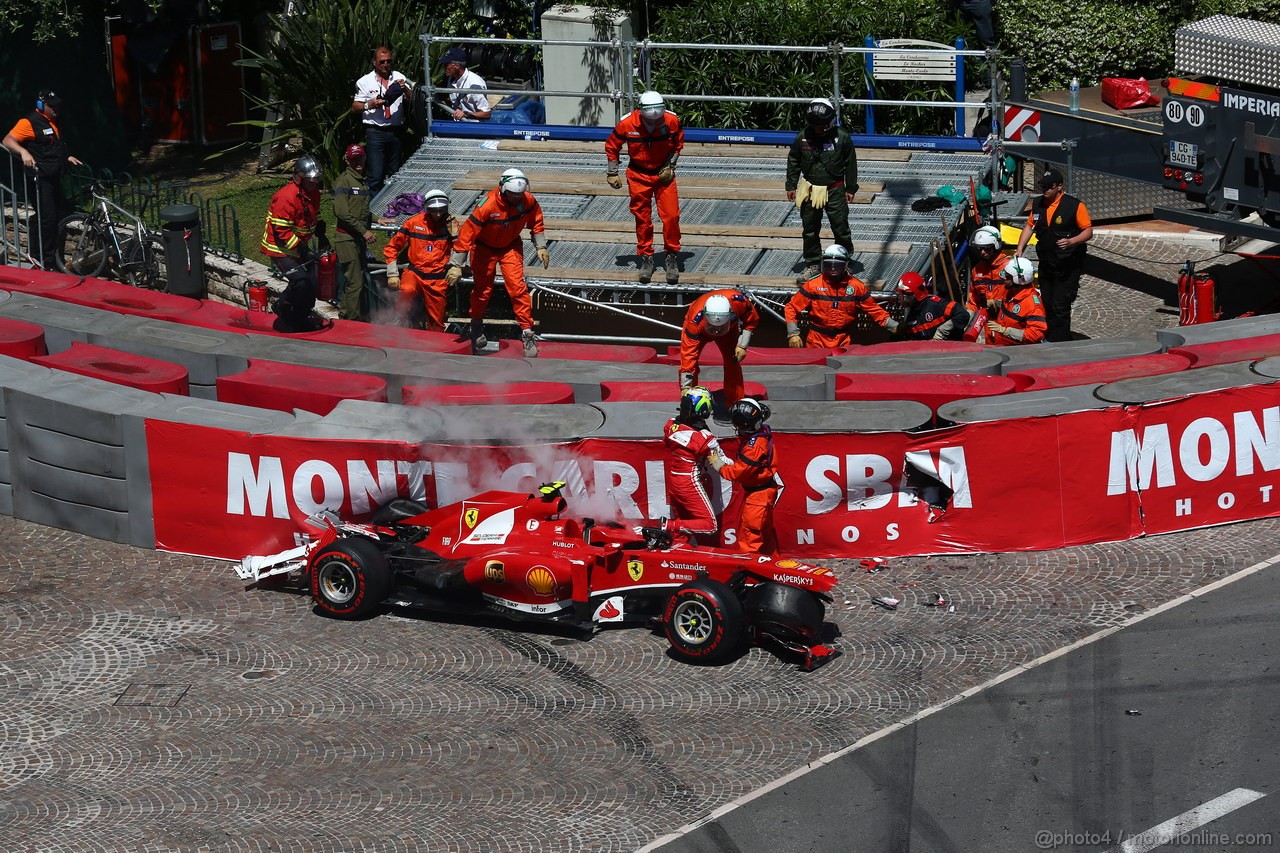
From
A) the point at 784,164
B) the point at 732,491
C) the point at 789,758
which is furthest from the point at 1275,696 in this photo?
the point at 784,164

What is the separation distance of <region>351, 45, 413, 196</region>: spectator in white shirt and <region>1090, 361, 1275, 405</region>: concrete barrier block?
996 centimetres

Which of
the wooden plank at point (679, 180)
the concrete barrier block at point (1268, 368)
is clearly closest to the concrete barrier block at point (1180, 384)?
the concrete barrier block at point (1268, 368)

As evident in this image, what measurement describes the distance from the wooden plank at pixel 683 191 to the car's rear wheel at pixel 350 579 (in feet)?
27.1

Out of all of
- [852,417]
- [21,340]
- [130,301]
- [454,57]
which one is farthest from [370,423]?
[454,57]

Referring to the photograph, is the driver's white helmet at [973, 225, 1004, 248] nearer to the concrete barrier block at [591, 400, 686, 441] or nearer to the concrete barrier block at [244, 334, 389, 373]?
the concrete barrier block at [591, 400, 686, 441]

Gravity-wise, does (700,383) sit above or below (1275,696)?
above

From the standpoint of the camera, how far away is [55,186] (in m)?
18.9

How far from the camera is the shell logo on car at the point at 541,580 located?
11273mm

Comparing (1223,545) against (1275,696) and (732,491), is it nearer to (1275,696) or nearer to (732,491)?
(1275,696)

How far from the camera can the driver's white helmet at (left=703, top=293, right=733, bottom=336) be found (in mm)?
12977

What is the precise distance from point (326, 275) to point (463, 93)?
448cm

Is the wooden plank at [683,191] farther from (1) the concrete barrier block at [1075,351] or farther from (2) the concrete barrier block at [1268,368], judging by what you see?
(2) the concrete barrier block at [1268,368]

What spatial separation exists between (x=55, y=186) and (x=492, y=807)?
12269mm

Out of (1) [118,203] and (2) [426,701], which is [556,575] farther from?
(1) [118,203]
